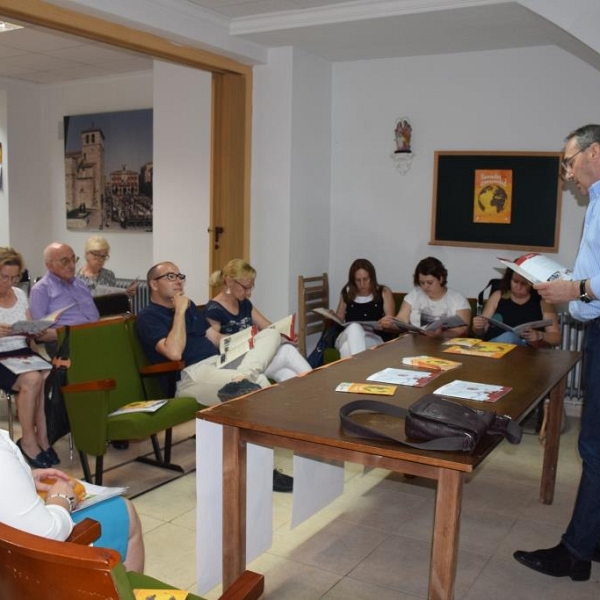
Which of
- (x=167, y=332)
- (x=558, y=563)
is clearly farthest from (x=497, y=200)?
(x=558, y=563)

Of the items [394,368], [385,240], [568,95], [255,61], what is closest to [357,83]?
[255,61]

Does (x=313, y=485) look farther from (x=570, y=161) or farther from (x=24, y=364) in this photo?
(x=24, y=364)

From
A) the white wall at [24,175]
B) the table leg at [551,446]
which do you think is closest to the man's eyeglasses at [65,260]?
the table leg at [551,446]

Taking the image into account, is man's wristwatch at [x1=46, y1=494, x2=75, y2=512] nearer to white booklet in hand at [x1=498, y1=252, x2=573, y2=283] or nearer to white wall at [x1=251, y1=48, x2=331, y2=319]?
white booklet in hand at [x1=498, y1=252, x2=573, y2=283]

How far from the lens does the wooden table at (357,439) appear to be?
1.97 metres

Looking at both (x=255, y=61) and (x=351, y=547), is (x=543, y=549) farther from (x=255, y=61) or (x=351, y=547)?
(x=255, y=61)

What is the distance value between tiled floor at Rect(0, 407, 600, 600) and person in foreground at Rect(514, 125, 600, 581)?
222 mm

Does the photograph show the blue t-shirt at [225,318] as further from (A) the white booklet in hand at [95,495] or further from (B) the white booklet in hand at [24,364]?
(A) the white booklet in hand at [95,495]

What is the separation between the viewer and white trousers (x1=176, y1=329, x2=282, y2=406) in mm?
3686

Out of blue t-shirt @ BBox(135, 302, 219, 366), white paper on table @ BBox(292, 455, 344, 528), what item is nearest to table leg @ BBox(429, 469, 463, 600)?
white paper on table @ BBox(292, 455, 344, 528)

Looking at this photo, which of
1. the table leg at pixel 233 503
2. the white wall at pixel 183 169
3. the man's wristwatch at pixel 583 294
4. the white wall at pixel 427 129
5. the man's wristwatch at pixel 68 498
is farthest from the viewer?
the white wall at pixel 183 169

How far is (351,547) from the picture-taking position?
3.01 meters

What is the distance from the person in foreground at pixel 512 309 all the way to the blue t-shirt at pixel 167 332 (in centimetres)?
176

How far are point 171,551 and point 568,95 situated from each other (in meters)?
4.36
